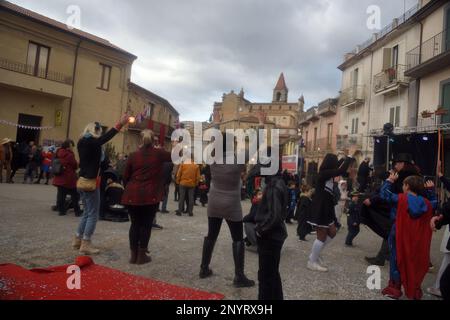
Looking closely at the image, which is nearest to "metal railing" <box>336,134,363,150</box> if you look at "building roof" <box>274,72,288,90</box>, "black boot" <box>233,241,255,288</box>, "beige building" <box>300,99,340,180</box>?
"beige building" <box>300,99,340,180</box>

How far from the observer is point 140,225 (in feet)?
16.5

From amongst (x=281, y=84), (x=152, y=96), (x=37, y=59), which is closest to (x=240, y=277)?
(x=37, y=59)

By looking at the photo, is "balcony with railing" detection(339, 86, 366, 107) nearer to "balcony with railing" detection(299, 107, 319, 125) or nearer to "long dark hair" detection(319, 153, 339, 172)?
"balcony with railing" detection(299, 107, 319, 125)

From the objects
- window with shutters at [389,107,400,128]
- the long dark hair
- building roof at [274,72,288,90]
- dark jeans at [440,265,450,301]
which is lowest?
dark jeans at [440,265,450,301]

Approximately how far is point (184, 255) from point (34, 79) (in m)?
19.8

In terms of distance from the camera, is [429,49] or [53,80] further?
[53,80]

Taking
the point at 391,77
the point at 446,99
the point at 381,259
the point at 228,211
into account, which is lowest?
the point at 381,259

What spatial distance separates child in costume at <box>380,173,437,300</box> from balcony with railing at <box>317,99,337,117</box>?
2737 cm

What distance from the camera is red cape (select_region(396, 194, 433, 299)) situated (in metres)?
4.31

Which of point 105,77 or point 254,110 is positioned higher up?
point 254,110

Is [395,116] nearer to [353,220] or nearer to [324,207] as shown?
[353,220]

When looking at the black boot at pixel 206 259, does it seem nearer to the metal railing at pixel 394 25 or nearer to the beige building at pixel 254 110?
the metal railing at pixel 394 25

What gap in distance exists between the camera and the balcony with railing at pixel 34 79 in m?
20.2

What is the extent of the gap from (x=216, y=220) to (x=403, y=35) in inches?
831
